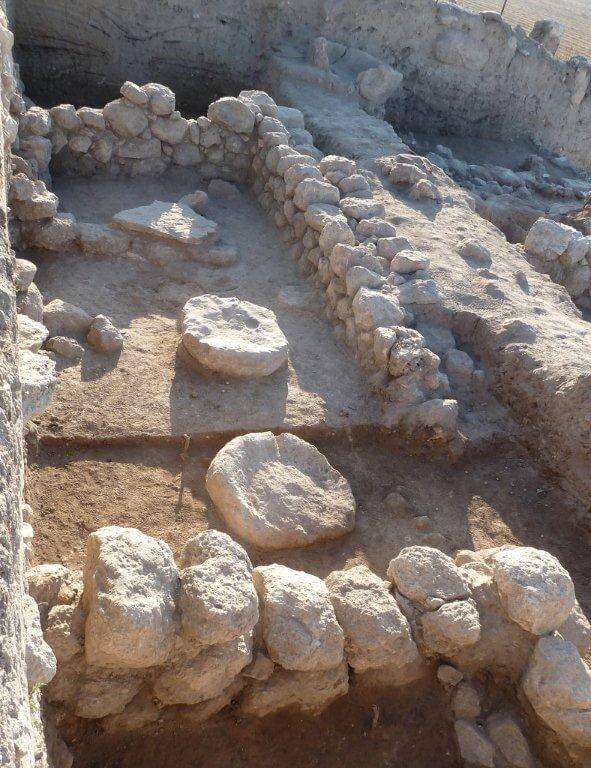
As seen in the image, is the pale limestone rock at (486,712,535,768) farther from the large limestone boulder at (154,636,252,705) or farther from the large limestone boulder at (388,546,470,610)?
the large limestone boulder at (154,636,252,705)

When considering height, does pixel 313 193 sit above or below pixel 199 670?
above

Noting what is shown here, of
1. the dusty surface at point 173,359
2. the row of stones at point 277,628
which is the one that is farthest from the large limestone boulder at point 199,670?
the dusty surface at point 173,359

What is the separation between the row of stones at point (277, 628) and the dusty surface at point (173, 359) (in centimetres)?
146

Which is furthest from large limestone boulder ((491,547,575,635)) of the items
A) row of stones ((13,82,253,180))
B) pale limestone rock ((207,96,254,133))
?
pale limestone rock ((207,96,254,133))

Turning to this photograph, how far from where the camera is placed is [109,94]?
353 inches

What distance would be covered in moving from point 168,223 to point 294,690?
396 cm

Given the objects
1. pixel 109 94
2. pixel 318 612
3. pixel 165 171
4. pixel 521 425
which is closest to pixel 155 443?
pixel 318 612

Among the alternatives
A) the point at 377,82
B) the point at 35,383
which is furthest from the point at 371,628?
the point at 377,82

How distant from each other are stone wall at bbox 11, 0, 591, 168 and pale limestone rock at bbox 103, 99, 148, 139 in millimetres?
2655

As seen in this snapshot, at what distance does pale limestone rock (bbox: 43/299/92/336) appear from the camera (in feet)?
15.8

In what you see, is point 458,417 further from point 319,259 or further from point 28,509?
point 28,509

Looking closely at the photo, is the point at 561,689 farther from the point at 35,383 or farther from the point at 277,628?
the point at 35,383

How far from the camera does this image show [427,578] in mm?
3387

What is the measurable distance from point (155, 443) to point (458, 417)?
2.00 metres
